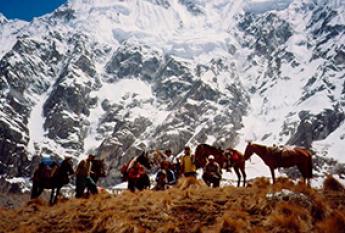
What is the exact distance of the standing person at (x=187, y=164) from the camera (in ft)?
80.5

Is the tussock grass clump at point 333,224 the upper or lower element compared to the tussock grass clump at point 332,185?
lower

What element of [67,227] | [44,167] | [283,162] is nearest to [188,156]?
[283,162]

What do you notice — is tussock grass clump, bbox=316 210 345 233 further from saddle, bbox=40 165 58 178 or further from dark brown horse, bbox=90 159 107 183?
dark brown horse, bbox=90 159 107 183

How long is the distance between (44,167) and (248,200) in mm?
9810

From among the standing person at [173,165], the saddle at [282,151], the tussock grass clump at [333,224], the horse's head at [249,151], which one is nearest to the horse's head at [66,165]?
the standing person at [173,165]

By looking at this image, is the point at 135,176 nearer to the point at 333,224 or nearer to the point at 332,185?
the point at 332,185

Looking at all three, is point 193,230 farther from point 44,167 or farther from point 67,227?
point 44,167

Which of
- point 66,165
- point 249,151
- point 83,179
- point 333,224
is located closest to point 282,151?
point 249,151

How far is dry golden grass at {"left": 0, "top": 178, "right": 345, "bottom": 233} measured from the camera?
50.4ft

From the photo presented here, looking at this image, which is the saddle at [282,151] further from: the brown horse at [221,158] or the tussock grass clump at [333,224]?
the tussock grass clump at [333,224]

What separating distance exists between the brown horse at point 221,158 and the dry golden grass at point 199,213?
3.13 metres

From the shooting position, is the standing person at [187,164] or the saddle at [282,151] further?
the standing person at [187,164]

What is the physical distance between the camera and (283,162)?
21.7m

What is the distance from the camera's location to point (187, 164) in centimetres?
2473
